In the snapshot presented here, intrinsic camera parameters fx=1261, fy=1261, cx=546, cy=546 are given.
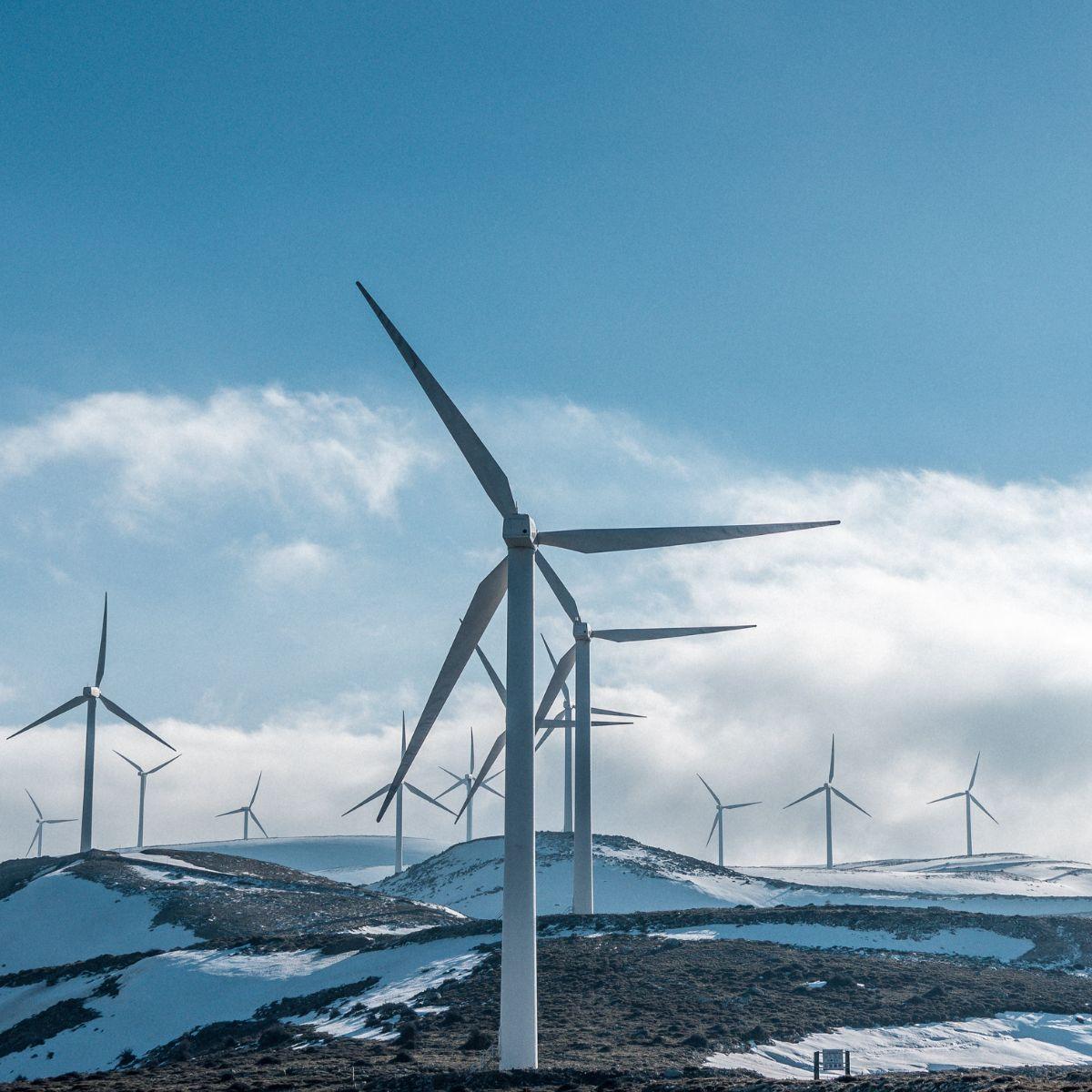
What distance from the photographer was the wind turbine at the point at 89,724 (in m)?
95.8

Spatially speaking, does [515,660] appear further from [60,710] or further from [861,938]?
[60,710]

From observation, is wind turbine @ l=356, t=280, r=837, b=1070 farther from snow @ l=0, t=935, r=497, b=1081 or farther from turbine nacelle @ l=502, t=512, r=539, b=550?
snow @ l=0, t=935, r=497, b=1081

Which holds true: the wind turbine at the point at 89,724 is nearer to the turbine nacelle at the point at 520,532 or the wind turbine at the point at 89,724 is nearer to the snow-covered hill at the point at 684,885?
the snow-covered hill at the point at 684,885

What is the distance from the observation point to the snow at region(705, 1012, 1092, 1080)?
34.2 metres

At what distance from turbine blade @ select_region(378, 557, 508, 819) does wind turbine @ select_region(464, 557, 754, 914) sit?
910 inches

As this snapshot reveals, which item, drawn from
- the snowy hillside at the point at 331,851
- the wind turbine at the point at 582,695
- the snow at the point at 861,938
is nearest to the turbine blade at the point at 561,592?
the wind turbine at the point at 582,695

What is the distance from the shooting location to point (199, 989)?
51.0 m

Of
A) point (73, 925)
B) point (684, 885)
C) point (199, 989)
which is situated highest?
point (684, 885)

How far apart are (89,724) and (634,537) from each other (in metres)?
75.9

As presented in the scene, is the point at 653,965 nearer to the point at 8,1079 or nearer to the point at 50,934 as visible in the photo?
the point at 8,1079

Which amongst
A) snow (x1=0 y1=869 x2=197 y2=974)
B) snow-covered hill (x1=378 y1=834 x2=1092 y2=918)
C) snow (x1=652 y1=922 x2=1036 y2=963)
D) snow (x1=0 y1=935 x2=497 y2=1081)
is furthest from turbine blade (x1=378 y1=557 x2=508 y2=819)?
snow-covered hill (x1=378 y1=834 x2=1092 y2=918)

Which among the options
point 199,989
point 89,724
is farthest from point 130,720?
point 199,989

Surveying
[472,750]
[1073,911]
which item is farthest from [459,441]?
[472,750]

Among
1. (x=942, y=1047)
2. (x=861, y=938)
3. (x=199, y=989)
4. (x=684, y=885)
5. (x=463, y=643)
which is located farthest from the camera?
(x=684, y=885)
